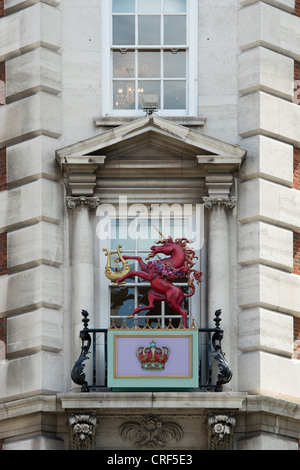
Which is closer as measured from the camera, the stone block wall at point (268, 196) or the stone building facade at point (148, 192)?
the stone building facade at point (148, 192)

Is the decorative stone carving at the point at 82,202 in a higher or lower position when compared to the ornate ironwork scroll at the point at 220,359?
higher

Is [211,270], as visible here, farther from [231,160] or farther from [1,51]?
[1,51]

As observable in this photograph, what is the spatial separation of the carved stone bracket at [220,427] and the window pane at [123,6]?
703 cm

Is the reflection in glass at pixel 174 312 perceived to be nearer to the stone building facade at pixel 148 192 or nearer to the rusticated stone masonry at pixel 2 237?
the stone building facade at pixel 148 192

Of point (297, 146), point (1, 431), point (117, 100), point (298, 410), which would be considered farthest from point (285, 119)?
point (1, 431)

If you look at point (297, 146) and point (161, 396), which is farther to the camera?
point (297, 146)

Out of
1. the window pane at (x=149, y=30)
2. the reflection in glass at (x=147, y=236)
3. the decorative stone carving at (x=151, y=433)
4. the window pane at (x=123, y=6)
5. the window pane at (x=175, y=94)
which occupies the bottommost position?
the decorative stone carving at (x=151, y=433)

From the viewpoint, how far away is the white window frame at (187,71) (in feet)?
99.6

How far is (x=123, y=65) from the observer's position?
30.6 metres

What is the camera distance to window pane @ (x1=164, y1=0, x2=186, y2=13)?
101 ft

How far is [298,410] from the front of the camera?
94.5 ft

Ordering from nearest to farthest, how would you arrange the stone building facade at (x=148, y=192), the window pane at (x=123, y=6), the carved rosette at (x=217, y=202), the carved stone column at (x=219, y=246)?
the stone building facade at (x=148, y=192), the carved stone column at (x=219, y=246), the carved rosette at (x=217, y=202), the window pane at (x=123, y=6)

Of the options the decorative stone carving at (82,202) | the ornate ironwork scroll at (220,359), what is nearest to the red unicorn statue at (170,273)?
the ornate ironwork scroll at (220,359)

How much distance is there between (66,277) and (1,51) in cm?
402
